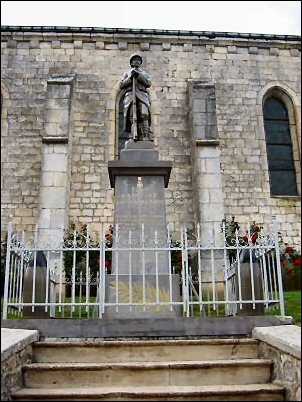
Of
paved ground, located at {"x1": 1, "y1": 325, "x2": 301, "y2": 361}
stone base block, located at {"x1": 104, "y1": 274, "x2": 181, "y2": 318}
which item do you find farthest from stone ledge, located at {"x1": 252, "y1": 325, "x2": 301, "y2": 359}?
stone base block, located at {"x1": 104, "y1": 274, "x2": 181, "y2": 318}

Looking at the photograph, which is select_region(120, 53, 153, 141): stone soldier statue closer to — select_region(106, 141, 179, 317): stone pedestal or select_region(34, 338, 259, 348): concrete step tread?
select_region(106, 141, 179, 317): stone pedestal

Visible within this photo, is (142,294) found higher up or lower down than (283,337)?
higher up

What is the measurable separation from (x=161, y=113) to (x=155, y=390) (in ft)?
36.7

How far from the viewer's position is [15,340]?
14.3ft

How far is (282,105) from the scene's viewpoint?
50.3ft

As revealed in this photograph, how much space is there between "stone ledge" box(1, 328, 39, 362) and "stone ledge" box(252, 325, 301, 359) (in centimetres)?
244

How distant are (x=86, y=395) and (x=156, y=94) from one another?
11.7 m

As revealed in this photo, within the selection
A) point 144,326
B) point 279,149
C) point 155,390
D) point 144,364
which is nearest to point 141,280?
point 144,326

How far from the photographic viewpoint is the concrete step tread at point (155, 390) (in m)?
4.04

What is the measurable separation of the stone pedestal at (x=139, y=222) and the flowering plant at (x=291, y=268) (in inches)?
214

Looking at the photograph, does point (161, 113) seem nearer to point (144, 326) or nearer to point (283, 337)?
point (144, 326)

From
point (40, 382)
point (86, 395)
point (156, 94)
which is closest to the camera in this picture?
point (86, 395)

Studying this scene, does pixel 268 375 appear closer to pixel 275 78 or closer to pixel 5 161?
pixel 5 161

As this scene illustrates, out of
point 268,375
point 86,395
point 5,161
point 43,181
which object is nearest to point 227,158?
point 43,181
